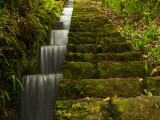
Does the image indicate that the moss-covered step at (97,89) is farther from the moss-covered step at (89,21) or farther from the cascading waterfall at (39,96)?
the moss-covered step at (89,21)

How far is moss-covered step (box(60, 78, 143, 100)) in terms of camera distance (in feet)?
5.59

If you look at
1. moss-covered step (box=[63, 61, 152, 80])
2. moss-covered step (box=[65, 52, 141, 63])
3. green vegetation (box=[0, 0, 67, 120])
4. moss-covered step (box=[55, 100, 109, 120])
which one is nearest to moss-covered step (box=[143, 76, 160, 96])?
moss-covered step (box=[63, 61, 152, 80])

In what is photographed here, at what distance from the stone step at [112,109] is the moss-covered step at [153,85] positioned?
0.44 metres

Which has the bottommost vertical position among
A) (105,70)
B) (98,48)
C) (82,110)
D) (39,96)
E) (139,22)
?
(39,96)

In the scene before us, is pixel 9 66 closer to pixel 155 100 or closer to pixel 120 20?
pixel 155 100

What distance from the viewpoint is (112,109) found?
1.36 meters

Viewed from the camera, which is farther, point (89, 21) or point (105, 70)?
point (89, 21)

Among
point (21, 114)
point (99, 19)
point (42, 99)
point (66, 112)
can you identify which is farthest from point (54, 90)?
point (99, 19)

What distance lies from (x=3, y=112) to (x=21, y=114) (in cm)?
46

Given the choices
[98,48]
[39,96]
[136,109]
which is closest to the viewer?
[136,109]

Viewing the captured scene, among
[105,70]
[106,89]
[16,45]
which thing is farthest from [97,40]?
[16,45]

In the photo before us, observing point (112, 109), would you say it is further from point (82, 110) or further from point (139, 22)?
point (139, 22)

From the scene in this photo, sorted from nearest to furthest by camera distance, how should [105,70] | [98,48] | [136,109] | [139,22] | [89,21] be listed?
[136,109]
[105,70]
[98,48]
[139,22]
[89,21]

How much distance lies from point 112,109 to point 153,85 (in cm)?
93
